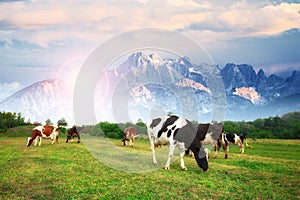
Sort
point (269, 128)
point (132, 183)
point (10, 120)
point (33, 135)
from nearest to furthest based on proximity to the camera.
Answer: point (132, 183) < point (33, 135) < point (10, 120) < point (269, 128)

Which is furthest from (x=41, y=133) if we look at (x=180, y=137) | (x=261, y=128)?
(x=261, y=128)

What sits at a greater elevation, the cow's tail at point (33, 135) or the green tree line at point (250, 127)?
the green tree line at point (250, 127)

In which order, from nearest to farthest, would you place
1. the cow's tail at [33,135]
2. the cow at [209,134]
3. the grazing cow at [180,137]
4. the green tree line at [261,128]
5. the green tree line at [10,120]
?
the grazing cow at [180,137] → the cow at [209,134] → the cow's tail at [33,135] → the green tree line at [261,128] → the green tree line at [10,120]

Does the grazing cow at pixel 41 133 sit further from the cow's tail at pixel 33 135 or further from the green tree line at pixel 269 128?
the green tree line at pixel 269 128

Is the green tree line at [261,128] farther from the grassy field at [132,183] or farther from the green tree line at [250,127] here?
the grassy field at [132,183]

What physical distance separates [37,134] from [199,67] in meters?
15.6

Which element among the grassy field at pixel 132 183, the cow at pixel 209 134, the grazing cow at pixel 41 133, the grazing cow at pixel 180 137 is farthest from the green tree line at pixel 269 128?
the grassy field at pixel 132 183

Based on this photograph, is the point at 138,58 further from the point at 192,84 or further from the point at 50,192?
the point at 50,192

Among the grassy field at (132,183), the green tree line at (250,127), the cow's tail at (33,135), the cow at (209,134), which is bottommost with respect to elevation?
the grassy field at (132,183)

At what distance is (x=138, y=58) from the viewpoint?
2259 centimetres

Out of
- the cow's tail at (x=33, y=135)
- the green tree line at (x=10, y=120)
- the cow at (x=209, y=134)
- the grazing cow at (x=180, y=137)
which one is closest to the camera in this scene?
the grazing cow at (x=180, y=137)

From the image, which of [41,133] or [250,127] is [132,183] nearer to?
[41,133]

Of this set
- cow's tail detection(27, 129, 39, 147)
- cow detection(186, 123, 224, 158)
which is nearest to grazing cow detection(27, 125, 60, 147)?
cow's tail detection(27, 129, 39, 147)

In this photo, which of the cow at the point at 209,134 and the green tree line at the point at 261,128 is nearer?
the cow at the point at 209,134
